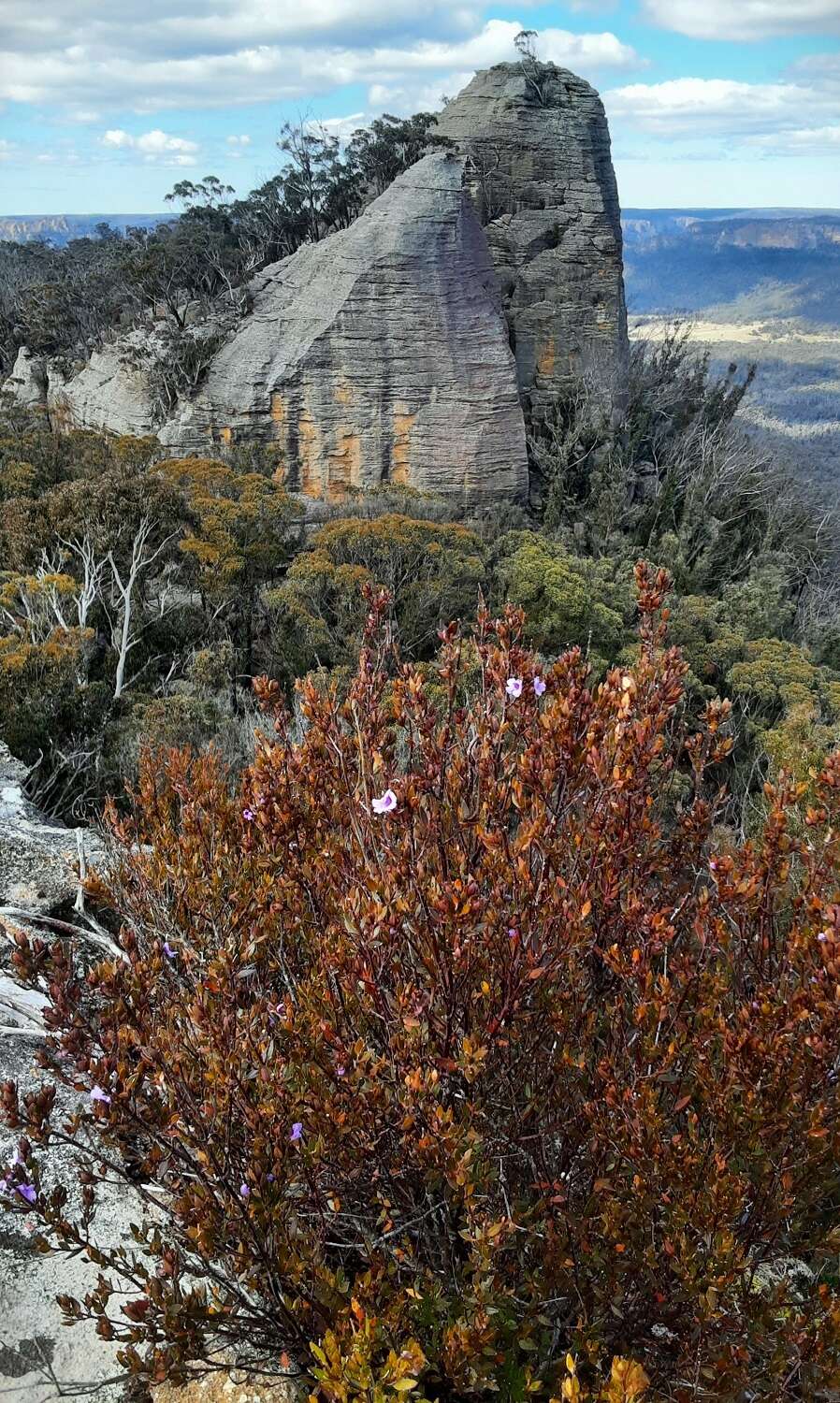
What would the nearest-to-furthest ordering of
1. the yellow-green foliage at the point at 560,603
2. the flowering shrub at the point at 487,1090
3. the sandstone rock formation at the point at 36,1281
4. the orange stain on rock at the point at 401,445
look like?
the flowering shrub at the point at 487,1090 < the sandstone rock formation at the point at 36,1281 < the yellow-green foliage at the point at 560,603 < the orange stain on rock at the point at 401,445

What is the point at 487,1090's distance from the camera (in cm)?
270

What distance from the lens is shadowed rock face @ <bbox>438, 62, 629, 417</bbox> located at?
31.6 m

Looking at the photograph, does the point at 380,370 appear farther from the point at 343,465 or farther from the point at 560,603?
the point at 560,603

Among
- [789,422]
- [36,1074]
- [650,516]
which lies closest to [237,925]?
[36,1074]

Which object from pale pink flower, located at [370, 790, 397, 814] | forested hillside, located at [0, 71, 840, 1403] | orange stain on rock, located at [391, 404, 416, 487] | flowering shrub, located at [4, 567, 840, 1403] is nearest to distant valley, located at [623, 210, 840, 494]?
orange stain on rock, located at [391, 404, 416, 487]

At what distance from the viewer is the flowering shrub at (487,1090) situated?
229 centimetres

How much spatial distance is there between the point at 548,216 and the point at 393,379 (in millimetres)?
11257

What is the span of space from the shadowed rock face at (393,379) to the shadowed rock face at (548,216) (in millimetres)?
4453

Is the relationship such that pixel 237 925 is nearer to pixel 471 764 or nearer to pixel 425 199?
pixel 471 764

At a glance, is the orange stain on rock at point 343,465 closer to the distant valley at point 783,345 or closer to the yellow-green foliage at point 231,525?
the yellow-green foliage at point 231,525

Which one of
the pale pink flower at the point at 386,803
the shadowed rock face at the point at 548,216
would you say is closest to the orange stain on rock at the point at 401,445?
the shadowed rock face at the point at 548,216

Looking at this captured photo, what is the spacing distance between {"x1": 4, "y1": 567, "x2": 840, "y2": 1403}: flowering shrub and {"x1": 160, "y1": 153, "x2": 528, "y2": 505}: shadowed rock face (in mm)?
24572

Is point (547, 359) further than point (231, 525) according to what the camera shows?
Yes

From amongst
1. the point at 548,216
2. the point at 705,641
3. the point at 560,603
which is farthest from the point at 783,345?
the point at 560,603
